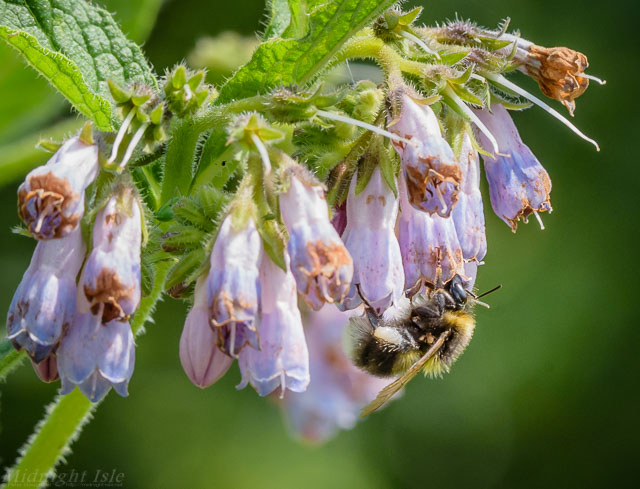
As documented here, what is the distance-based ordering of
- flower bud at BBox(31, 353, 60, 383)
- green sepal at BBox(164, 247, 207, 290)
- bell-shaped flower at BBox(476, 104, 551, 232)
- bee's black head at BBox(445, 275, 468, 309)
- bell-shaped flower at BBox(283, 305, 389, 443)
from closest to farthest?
1. flower bud at BBox(31, 353, 60, 383)
2. green sepal at BBox(164, 247, 207, 290)
3. bell-shaped flower at BBox(476, 104, 551, 232)
4. bee's black head at BBox(445, 275, 468, 309)
5. bell-shaped flower at BBox(283, 305, 389, 443)

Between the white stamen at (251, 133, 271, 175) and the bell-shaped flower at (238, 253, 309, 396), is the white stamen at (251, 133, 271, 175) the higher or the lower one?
the higher one

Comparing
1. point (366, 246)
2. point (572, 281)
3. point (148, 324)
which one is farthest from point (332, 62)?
point (572, 281)

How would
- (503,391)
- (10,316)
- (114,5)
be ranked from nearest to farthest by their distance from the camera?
(10,316) → (114,5) → (503,391)

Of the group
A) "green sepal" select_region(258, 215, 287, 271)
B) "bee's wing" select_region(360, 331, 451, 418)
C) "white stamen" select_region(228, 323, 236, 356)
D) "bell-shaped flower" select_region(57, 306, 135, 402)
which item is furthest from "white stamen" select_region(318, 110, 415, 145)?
"bee's wing" select_region(360, 331, 451, 418)

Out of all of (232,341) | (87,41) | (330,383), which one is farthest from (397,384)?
(87,41)

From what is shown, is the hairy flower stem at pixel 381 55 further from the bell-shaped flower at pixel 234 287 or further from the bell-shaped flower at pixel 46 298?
the bell-shaped flower at pixel 46 298

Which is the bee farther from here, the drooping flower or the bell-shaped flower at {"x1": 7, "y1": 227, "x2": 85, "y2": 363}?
the bell-shaped flower at {"x1": 7, "y1": 227, "x2": 85, "y2": 363}

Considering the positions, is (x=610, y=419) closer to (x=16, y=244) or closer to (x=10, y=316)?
(x=16, y=244)
